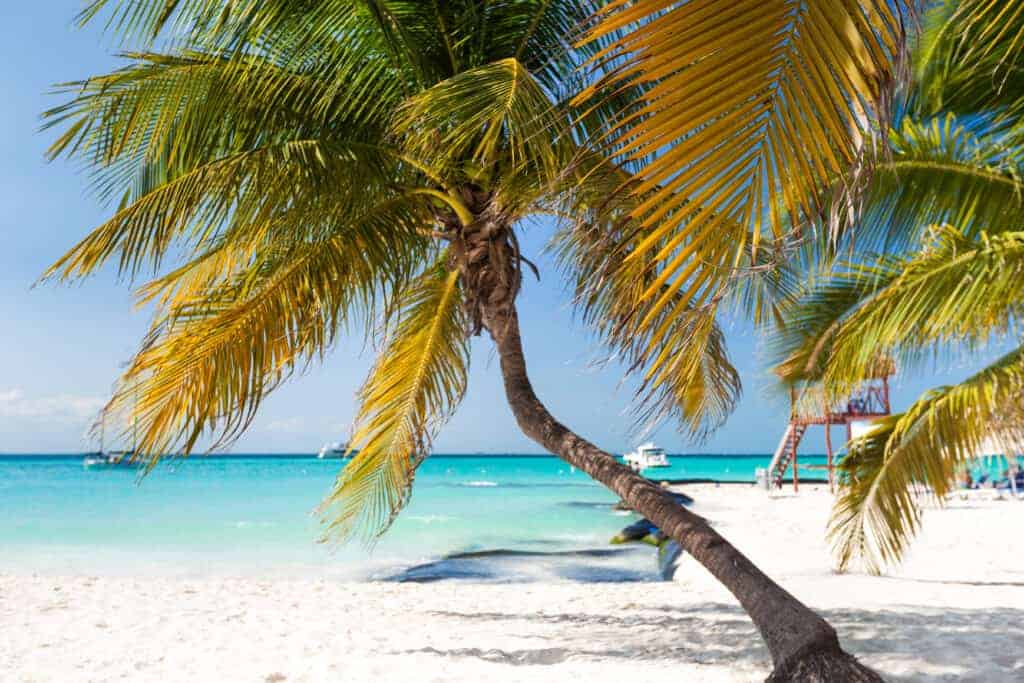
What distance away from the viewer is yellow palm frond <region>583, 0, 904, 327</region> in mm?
1247

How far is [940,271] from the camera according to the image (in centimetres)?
445

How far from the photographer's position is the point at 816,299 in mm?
5988

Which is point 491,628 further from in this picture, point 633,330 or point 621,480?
point 633,330

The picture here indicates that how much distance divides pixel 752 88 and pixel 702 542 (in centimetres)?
286

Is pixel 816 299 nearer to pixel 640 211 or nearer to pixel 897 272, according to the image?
pixel 897 272

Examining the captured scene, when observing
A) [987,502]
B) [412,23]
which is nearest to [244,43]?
[412,23]

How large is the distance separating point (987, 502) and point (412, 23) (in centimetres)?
1919

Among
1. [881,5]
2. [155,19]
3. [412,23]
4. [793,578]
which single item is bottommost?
[793,578]

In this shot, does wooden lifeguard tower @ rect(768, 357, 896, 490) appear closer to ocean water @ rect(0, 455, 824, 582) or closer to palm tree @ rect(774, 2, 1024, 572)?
palm tree @ rect(774, 2, 1024, 572)

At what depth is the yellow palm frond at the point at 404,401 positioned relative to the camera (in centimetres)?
568

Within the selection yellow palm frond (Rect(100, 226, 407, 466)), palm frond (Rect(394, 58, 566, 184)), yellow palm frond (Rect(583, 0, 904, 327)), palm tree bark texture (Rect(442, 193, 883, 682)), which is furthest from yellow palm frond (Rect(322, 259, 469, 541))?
yellow palm frond (Rect(583, 0, 904, 327))

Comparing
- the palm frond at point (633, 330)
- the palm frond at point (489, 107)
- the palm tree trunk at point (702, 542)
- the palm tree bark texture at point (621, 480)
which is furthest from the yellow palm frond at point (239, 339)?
the palm frond at point (633, 330)

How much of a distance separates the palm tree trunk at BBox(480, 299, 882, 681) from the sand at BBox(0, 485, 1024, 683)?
92cm

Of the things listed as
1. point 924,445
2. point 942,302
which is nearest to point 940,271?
point 942,302
